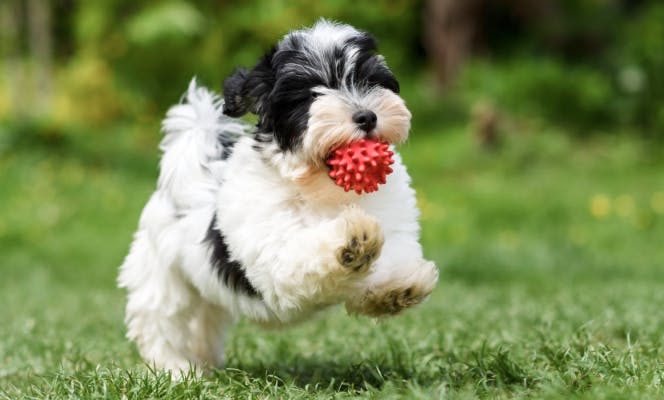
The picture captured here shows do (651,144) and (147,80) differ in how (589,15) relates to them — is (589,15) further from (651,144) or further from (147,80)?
(147,80)

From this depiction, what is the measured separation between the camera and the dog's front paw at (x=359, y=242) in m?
3.10

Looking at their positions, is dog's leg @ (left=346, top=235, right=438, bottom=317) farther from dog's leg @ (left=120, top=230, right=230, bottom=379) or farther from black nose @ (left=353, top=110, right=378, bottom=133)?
dog's leg @ (left=120, top=230, right=230, bottom=379)

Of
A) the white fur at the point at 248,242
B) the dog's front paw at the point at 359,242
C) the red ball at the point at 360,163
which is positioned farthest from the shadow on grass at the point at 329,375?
the red ball at the point at 360,163

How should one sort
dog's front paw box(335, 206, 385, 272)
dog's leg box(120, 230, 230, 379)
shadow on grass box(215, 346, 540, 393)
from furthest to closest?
dog's leg box(120, 230, 230, 379) < shadow on grass box(215, 346, 540, 393) < dog's front paw box(335, 206, 385, 272)

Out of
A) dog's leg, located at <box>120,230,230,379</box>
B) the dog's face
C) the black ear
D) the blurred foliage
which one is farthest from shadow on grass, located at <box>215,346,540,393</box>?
the blurred foliage

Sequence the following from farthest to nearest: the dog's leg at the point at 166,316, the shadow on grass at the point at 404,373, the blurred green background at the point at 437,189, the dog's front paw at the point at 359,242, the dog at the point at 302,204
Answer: the dog's leg at the point at 166,316 → the blurred green background at the point at 437,189 → the shadow on grass at the point at 404,373 → the dog at the point at 302,204 → the dog's front paw at the point at 359,242

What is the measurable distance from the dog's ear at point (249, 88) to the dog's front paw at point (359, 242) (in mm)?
661

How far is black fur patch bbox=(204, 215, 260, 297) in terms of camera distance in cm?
358

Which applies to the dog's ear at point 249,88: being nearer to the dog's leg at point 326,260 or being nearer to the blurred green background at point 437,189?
the dog's leg at point 326,260

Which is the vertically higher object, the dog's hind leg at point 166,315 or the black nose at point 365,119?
the black nose at point 365,119

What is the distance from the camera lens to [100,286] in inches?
372

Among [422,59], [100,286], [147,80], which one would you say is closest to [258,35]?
[147,80]

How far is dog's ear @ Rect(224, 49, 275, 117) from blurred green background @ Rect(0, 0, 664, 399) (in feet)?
3.38

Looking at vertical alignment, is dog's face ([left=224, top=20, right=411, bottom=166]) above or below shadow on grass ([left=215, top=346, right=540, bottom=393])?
above
